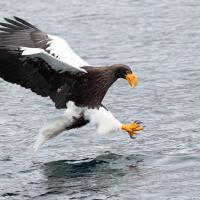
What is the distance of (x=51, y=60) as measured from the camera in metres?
11.7

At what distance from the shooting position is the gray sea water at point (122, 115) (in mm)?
11070

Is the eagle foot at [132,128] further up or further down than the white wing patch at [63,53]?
further down

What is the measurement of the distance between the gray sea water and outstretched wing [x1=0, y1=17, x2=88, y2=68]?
1185 mm

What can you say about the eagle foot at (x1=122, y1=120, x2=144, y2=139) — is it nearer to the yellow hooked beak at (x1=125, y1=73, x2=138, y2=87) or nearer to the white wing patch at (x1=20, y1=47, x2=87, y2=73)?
the yellow hooked beak at (x1=125, y1=73, x2=138, y2=87)

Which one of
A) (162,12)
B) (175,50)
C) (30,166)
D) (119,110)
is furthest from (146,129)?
(162,12)

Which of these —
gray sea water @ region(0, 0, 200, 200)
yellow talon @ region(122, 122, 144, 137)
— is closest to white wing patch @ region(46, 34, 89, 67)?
yellow talon @ region(122, 122, 144, 137)

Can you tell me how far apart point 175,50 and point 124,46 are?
1017 mm

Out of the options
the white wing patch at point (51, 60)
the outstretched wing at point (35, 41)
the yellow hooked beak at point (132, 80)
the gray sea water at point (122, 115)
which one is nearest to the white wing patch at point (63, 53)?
the outstretched wing at point (35, 41)

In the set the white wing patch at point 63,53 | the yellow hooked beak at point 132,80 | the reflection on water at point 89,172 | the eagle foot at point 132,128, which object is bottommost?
the reflection on water at point 89,172

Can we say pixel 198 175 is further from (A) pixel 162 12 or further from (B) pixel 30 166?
(A) pixel 162 12

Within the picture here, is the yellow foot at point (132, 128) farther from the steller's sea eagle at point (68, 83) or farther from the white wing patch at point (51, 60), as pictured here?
the white wing patch at point (51, 60)

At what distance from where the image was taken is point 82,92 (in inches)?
476

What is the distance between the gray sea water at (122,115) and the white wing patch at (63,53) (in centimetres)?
113

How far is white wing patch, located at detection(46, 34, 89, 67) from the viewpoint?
40.2ft
